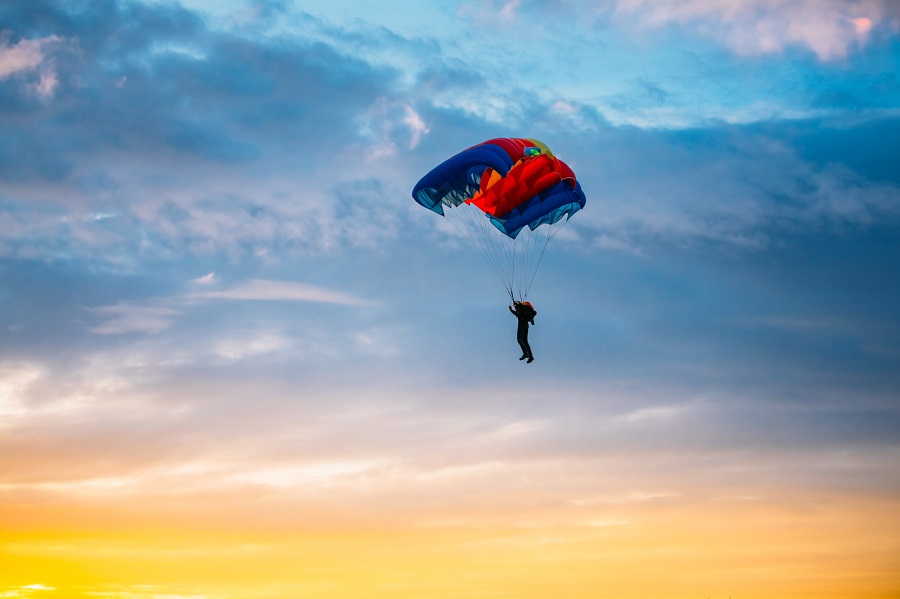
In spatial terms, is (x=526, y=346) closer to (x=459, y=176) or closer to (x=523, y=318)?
(x=523, y=318)

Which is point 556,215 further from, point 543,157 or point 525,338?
point 525,338

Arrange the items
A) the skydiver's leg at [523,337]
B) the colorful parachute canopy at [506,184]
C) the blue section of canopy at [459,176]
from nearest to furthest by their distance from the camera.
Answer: the skydiver's leg at [523,337] → the blue section of canopy at [459,176] → the colorful parachute canopy at [506,184]

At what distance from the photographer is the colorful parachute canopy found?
43.8 metres

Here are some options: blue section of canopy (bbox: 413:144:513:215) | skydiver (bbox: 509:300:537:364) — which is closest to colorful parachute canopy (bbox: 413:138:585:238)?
blue section of canopy (bbox: 413:144:513:215)

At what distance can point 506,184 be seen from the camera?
4431 centimetres

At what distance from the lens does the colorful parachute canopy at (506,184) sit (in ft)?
144

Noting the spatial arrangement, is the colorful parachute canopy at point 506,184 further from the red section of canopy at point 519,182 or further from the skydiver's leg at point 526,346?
the skydiver's leg at point 526,346

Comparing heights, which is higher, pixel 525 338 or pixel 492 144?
pixel 492 144

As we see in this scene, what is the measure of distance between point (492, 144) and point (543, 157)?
2.18 m

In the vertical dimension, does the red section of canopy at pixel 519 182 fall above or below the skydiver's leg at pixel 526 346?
above

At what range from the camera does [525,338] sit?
42.4 m

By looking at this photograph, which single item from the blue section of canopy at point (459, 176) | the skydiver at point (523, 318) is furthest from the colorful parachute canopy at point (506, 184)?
the skydiver at point (523, 318)

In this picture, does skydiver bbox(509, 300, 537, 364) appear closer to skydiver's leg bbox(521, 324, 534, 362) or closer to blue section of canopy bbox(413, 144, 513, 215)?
skydiver's leg bbox(521, 324, 534, 362)

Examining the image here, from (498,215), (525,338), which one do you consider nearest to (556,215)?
(498,215)
